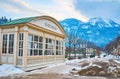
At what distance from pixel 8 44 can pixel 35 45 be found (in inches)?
82.7

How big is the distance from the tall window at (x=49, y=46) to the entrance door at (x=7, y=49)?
3.77 metres

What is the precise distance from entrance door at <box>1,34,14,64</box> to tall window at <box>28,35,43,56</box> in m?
1.30

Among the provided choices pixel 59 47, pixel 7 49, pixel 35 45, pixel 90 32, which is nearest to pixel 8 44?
pixel 7 49

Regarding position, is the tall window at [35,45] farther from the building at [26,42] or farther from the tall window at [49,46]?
the tall window at [49,46]

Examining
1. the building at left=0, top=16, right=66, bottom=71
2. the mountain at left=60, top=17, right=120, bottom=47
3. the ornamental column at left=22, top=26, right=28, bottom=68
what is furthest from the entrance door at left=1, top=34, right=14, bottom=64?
the mountain at left=60, top=17, right=120, bottom=47

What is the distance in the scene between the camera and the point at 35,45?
509 inches

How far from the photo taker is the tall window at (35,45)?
12180 millimetres

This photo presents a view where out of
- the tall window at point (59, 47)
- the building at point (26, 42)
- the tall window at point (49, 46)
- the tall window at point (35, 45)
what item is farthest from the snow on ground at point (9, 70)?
the tall window at point (59, 47)

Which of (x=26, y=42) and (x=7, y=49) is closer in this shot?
(x=26, y=42)

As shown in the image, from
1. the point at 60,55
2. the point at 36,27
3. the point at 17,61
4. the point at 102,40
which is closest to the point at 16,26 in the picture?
the point at 36,27

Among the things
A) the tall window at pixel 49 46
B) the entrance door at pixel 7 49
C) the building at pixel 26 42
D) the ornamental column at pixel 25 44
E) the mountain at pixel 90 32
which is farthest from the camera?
the mountain at pixel 90 32

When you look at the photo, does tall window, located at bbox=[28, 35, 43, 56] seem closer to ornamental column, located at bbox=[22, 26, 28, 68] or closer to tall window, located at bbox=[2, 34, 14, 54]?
ornamental column, located at bbox=[22, 26, 28, 68]

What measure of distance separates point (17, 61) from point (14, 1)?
21.5ft

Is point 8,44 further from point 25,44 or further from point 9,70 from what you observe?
point 9,70
